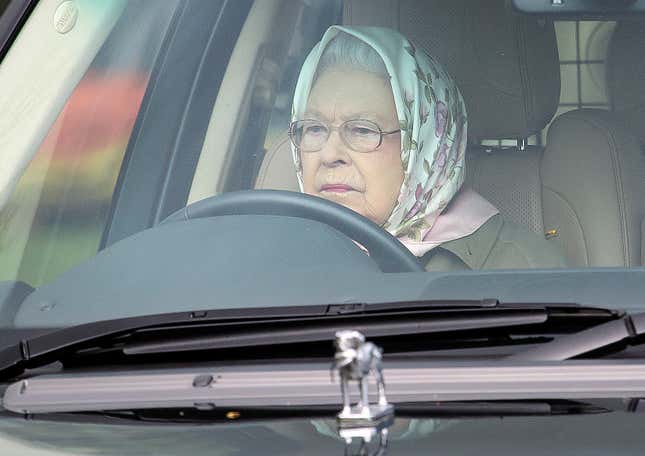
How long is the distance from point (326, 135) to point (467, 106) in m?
0.28

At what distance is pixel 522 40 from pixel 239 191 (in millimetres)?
582

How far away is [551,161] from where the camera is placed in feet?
8.33

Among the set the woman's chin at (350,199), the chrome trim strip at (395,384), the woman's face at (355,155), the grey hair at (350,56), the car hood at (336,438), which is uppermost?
the grey hair at (350,56)

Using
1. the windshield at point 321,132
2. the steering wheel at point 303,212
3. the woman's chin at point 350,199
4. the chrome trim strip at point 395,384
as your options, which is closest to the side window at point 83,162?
the windshield at point 321,132

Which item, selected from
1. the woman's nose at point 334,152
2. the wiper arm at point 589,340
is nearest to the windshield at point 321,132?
the woman's nose at point 334,152

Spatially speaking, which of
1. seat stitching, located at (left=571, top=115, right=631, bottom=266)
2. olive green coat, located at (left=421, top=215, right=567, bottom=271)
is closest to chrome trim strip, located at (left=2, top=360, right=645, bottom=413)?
olive green coat, located at (left=421, top=215, right=567, bottom=271)

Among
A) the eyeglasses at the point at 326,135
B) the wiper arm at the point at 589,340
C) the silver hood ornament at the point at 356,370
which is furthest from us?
the eyeglasses at the point at 326,135

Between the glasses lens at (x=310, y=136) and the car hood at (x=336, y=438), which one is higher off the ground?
the glasses lens at (x=310, y=136)

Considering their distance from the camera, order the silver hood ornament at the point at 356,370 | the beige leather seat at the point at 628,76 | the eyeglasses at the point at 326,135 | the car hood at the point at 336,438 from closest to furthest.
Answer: the silver hood ornament at the point at 356,370 < the car hood at the point at 336,438 < the beige leather seat at the point at 628,76 < the eyeglasses at the point at 326,135

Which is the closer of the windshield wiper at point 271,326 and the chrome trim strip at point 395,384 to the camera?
the chrome trim strip at point 395,384

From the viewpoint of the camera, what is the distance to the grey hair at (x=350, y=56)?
2424 millimetres

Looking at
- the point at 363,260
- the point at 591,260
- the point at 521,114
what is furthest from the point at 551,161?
the point at 363,260

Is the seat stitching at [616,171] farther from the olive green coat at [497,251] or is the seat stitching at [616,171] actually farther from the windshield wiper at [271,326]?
the windshield wiper at [271,326]

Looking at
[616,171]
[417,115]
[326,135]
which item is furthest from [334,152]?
[616,171]
